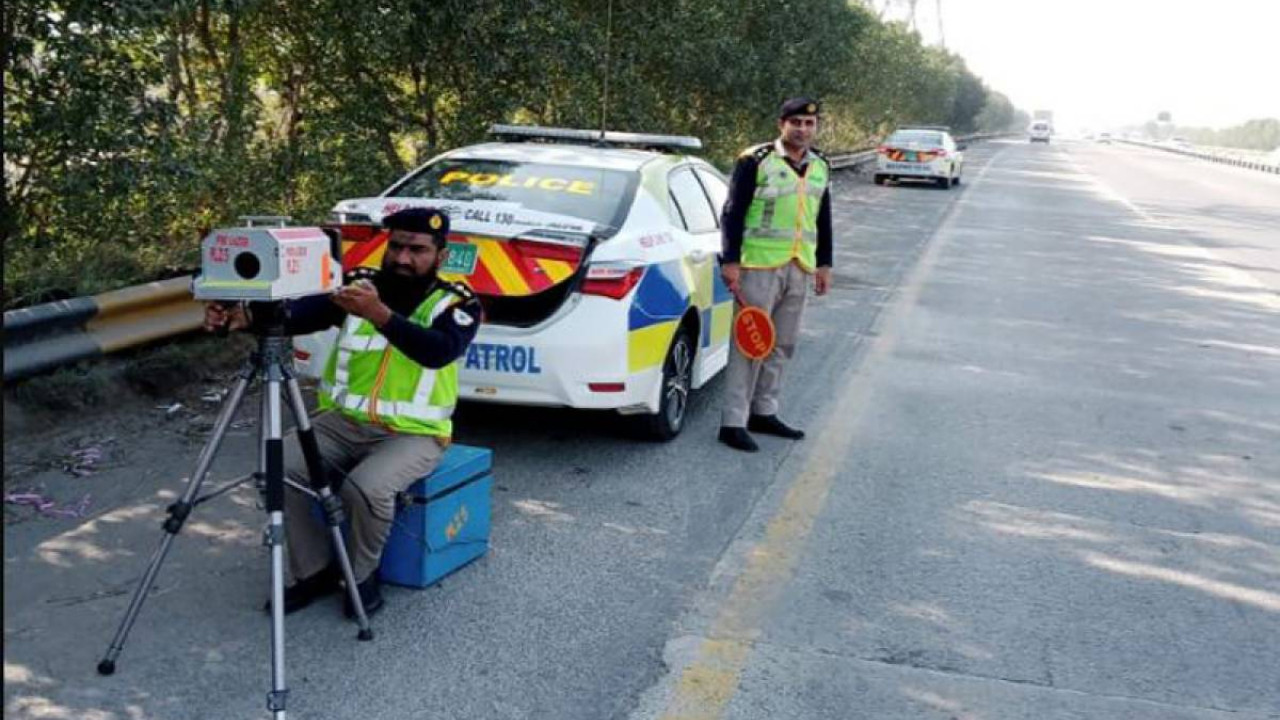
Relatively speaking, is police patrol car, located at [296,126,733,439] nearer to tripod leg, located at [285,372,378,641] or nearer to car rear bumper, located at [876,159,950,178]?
tripod leg, located at [285,372,378,641]

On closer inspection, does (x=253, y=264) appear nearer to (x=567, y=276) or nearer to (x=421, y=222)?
(x=421, y=222)

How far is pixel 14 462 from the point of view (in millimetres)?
5371

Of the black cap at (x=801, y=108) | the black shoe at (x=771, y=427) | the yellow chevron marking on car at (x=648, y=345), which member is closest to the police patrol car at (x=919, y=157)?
the black shoe at (x=771, y=427)

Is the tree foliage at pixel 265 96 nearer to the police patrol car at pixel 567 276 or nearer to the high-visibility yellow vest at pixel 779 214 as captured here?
the police patrol car at pixel 567 276

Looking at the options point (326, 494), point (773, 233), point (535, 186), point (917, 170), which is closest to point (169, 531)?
point (326, 494)

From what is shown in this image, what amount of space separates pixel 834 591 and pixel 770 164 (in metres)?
2.62

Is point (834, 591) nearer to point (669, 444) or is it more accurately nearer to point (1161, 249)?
point (669, 444)

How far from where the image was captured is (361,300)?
361 centimetres

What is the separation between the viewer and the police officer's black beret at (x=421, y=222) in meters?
4.12

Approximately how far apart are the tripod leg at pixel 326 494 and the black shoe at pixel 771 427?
10.4 ft

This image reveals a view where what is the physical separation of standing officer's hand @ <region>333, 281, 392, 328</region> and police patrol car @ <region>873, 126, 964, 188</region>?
27939mm

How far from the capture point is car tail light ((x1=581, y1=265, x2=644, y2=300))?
5.65 metres

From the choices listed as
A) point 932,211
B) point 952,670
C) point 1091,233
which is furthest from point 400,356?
point 932,211

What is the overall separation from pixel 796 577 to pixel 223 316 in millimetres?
2339
